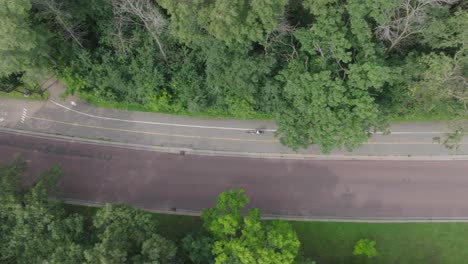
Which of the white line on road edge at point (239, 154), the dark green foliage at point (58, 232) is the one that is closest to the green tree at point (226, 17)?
the white line on road edge at point (239, 154)

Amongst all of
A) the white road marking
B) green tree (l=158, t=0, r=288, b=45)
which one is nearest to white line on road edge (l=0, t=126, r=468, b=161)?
the white road marking

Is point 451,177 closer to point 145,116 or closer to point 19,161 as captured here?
point 145,116

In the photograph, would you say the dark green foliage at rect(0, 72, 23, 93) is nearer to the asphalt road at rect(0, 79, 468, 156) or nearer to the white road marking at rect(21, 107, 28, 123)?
the asphalt road at rect(0, 79, 468, 156)

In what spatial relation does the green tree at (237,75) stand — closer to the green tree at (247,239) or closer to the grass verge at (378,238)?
the green tree at (247,239)

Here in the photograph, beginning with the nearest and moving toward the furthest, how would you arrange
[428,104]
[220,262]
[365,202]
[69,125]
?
[220,262], [428,104], [365,202], [69,125]

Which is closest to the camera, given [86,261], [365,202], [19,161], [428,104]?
[86,261]

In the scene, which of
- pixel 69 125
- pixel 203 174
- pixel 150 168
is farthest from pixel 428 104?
pixel 69 125
